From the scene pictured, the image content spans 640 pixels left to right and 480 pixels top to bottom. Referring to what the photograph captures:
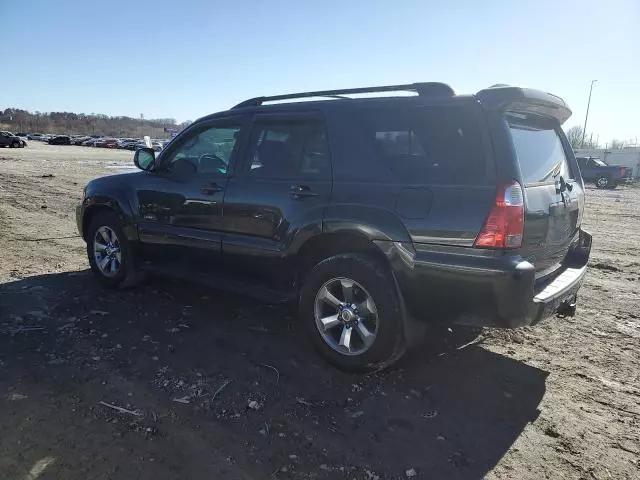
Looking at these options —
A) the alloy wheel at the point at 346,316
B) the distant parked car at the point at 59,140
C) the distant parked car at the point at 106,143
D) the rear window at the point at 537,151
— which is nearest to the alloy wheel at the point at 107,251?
the alloy wheel at the point at 346,316

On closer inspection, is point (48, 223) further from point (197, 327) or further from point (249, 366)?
point (249, 366)

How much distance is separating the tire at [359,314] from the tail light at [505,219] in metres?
0.74

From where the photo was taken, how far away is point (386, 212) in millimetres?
3303

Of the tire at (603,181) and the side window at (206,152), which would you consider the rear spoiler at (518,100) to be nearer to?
the side window at (206,152)

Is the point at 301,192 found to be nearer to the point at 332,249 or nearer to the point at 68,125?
the point at 332,249

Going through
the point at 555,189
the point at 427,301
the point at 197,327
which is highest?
the point at 555,189

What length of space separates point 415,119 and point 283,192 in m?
1.16

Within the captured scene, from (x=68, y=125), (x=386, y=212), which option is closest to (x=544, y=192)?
(x=386, y=212)

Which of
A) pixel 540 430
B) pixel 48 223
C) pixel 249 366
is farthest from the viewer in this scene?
pixel 48 223

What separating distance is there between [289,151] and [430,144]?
3.98 feet

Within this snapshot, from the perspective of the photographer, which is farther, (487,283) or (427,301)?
(427,301)

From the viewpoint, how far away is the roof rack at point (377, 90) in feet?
10.9

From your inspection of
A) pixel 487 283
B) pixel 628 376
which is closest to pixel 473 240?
pixel 487 283

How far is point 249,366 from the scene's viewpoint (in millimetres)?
3656
